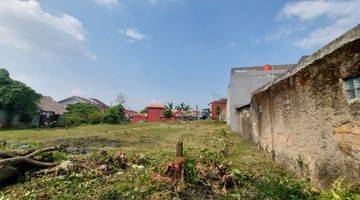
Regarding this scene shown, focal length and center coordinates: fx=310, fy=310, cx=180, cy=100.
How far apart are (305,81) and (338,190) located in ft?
7.43

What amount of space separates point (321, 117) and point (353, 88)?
44.5 inches

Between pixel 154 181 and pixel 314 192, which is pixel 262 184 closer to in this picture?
pixel 314 192

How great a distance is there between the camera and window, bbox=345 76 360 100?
12.6 ft

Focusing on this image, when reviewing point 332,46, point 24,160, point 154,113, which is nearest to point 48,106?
point 154,113

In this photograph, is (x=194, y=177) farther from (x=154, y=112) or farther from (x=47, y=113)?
(x=154, y=112)

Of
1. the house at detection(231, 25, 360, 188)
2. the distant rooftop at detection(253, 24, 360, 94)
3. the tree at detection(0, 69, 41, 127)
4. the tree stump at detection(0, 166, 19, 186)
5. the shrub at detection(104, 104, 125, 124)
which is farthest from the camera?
the shrub at detection(104, 104, 125, 124)

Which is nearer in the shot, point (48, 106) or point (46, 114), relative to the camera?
point (48, 106)

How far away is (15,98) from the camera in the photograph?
2939 cm

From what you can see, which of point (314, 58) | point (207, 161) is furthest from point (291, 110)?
point (207, 161)

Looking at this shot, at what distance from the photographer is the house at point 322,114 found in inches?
156

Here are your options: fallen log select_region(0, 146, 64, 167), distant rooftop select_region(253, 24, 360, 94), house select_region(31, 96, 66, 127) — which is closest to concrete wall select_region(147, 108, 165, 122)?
house select_region(31, 96, 66, 127)

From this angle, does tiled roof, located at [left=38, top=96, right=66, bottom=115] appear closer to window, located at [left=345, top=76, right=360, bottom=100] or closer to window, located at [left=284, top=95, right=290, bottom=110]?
window, located at [left=284, top=95, right=290, bottom=110]

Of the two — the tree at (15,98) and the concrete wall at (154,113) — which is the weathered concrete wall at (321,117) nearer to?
the tree at (15,98)

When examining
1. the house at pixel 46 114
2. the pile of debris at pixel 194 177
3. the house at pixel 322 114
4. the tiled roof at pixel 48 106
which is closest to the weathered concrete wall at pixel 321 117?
the house at pixel 322 114
